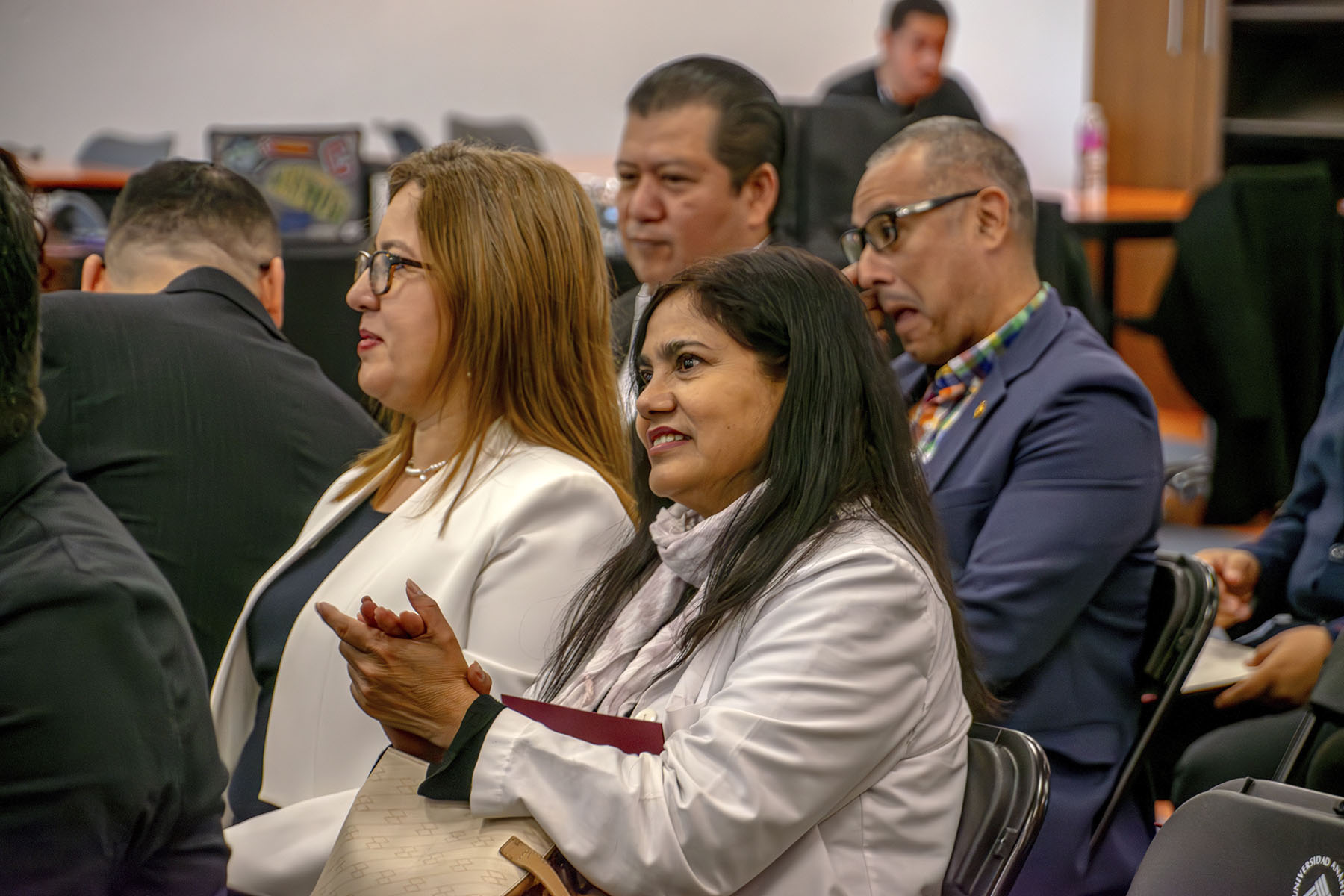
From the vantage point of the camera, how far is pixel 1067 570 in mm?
1840

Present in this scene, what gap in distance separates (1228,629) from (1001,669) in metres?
0.81

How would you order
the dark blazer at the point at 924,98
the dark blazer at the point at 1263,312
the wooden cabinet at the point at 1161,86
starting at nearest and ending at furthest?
the dark blazer at the point at 1263,312 → the dark blazer at the point at 924,98 → the wooden cabinet at the point at 1161,86

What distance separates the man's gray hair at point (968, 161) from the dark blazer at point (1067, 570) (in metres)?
0.34

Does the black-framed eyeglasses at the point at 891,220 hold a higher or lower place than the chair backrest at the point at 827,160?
higher

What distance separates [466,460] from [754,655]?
65cm

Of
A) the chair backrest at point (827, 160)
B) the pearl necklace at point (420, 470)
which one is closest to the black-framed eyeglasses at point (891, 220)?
the pearl necklace at point (420, 470)

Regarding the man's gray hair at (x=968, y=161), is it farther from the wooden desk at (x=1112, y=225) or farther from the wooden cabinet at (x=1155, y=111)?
the wooden cabinet at (x=1155, y=111)

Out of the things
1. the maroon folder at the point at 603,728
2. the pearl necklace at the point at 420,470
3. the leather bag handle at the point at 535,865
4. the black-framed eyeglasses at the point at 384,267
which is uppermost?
the black-framed eyeglasses at the point at 384,267

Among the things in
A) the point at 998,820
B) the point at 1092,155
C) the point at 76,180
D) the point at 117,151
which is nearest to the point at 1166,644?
the point at 998,820

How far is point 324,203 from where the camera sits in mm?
3119

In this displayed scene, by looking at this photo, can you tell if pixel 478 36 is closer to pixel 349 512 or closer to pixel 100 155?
pixel 100 155

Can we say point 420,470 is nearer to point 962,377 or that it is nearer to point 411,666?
point 411,666

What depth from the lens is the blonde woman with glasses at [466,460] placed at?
1.66m

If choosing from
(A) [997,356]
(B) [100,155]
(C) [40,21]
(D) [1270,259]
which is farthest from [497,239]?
(B) [100,155]
